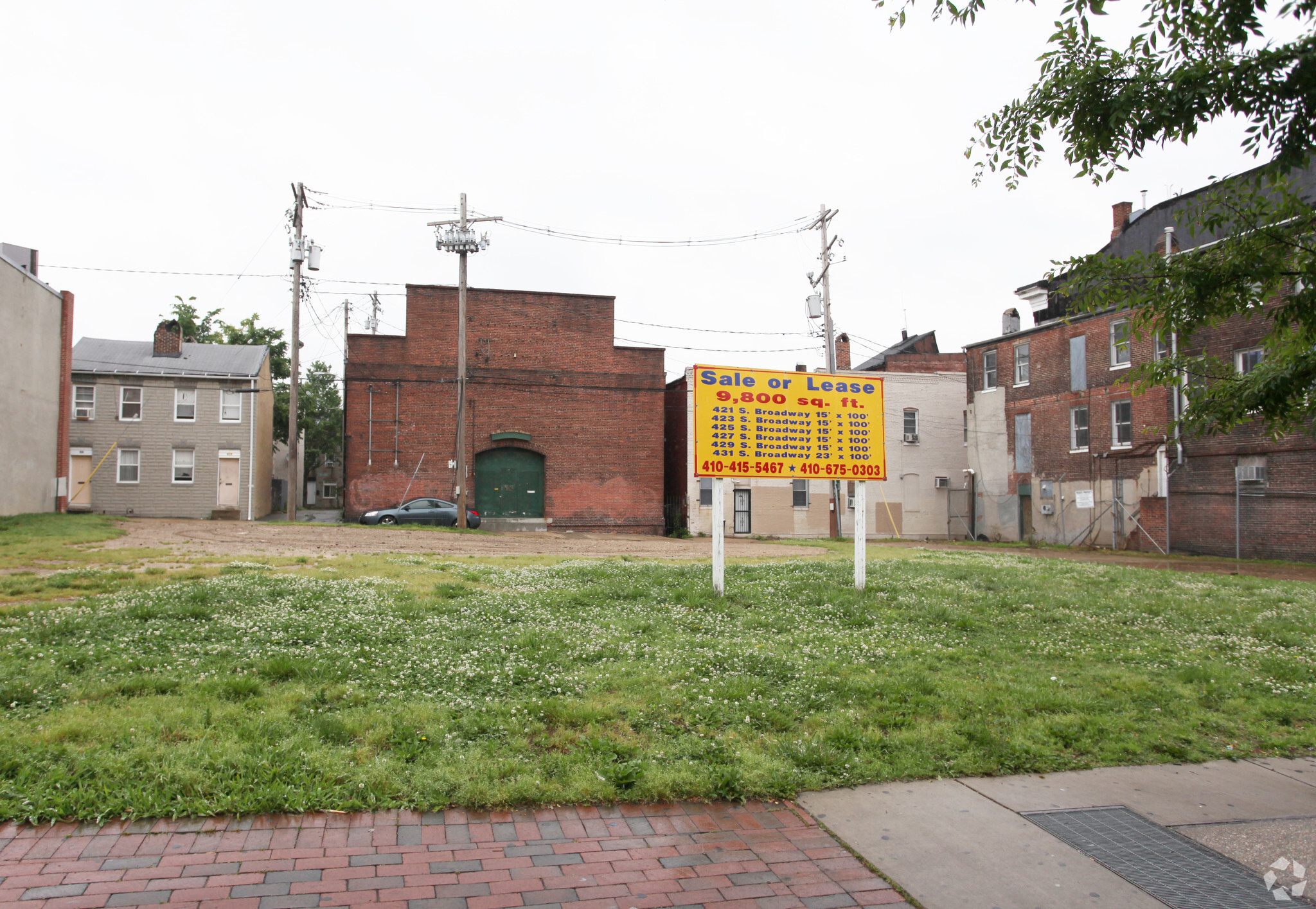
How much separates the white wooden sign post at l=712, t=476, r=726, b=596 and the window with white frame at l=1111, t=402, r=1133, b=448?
84.4 ft

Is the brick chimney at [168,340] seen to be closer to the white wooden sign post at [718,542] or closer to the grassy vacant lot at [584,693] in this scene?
the grassy vacant lot at [584,693]

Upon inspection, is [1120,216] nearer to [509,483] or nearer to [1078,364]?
[1078,364]

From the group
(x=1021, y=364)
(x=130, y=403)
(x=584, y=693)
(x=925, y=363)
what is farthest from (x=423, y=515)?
(x=925, y=363)

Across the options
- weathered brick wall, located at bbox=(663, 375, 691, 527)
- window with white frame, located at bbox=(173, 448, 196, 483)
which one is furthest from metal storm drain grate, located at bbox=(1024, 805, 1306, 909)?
window with white frame, located at bbox=(173, 448, 196, 483)

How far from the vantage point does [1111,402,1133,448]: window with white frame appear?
3147 cm

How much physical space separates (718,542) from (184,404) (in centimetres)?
→ 3402

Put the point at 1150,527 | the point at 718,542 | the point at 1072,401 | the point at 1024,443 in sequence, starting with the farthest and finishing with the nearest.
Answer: the point at 1024,443
the point at 1072,401
the point at 1150,527
the point at 718,542

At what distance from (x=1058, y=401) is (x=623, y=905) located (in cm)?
3516

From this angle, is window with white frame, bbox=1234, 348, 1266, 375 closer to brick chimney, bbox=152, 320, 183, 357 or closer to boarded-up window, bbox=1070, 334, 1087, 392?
boarded-up window, bbox=1070, 334, 1087, 392

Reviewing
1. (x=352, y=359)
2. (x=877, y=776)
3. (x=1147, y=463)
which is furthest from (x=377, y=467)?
(x=877, y=776)

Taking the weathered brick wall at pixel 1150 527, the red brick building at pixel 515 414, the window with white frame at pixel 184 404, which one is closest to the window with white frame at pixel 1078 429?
Result: the weathered brick wall at pixel 1150 527

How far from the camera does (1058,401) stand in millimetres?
34375

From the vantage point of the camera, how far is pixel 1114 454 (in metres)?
31.7

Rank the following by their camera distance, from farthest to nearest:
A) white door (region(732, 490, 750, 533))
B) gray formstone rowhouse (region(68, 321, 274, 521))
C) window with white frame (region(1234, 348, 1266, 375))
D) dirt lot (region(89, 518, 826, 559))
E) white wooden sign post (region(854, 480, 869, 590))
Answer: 1. white door (region(732, 490, 750, 533))
2. gray formstone rowhouse (region(68, 321, 274, 521))
3. window with white frame (region(1234, 348, 1266, 375))
4. dirt lot (region(89, 518, 826, 559))
5. white wooden sign post (region(854, 480, 869, 590))
